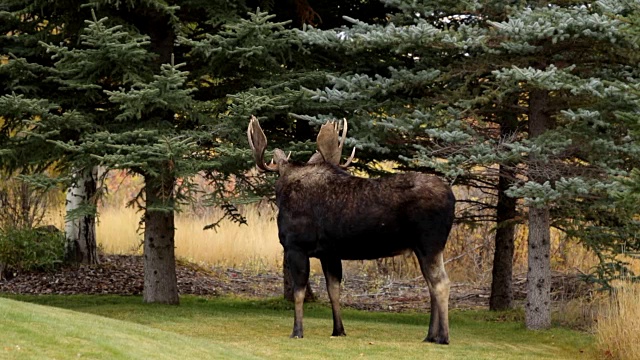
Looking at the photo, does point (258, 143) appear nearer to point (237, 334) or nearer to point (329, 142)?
point (329, 142)

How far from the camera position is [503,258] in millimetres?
16812

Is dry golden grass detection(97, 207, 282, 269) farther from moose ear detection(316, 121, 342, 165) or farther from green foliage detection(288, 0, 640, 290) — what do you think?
moose ear detection(316, 121, 342, 165)

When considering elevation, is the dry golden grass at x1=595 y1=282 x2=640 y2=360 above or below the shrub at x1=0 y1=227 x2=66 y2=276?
below

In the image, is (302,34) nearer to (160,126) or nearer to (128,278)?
(160,126)

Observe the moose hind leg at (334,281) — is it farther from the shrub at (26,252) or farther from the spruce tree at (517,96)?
the shrub at (26,252)

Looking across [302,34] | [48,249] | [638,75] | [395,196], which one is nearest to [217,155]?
[302,34]

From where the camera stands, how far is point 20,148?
48.2 feet

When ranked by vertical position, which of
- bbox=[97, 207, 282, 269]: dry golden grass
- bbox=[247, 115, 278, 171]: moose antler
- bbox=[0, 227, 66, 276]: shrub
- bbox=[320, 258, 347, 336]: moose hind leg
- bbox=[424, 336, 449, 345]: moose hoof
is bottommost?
bbox=[424, 336, 449, 345]: moose hoof

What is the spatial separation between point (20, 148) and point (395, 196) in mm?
5829

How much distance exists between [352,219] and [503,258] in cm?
548

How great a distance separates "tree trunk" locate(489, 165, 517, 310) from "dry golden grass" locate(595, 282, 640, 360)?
3.82 meters

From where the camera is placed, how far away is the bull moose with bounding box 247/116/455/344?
11.7 metres

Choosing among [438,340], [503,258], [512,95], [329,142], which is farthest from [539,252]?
[329,142]

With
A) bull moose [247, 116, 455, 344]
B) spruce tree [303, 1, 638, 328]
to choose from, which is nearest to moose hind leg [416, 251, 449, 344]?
bull moose [247, 116, 455, 344]
